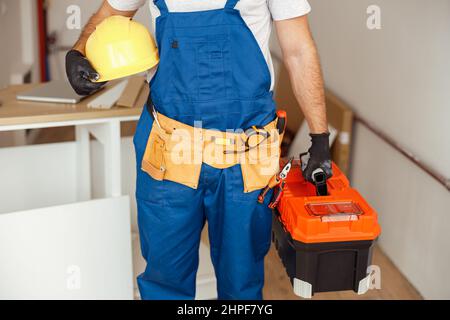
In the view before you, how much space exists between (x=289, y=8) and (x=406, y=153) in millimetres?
1155

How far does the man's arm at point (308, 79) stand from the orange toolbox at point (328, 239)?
0.36 feet

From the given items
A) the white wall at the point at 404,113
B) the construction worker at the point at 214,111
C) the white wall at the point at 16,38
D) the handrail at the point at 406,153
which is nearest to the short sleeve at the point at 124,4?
the construction worker at the point at 214,111

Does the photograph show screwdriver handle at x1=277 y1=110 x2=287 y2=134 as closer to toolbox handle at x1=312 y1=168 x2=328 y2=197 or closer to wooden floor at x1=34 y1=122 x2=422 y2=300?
toolbox handle at x1=312 y1=168 x2=328 y2=197

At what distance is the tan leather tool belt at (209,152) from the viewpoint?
7.16 feet

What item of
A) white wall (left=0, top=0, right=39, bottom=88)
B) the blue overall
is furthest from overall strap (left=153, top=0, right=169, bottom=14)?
white wall (left=0, top=0, right=39, bottom=88)

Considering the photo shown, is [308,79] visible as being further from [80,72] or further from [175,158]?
[80,72]

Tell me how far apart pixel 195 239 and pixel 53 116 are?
2.31 feet

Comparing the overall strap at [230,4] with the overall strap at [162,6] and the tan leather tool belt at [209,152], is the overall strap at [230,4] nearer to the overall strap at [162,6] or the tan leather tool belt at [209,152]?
the overall strap at [162,6]

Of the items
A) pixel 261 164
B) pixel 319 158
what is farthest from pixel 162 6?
pixel 319 158

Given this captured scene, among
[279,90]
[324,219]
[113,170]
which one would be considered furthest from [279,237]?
[279,90]

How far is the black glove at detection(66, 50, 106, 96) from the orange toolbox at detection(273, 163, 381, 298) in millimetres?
727

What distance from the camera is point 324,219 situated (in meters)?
2.03

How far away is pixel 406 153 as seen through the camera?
9.80 ft
